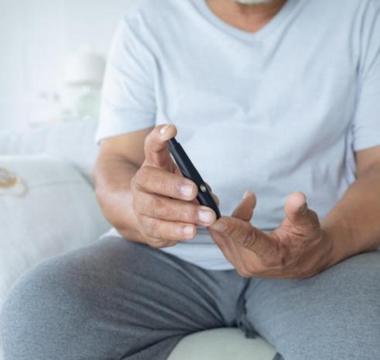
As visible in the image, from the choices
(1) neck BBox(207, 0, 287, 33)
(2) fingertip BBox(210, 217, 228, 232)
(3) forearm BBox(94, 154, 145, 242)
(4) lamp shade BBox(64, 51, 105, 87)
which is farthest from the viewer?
(4) lamp shade BBox(64, 51, 105, 87)

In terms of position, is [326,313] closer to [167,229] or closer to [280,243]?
[280,243]

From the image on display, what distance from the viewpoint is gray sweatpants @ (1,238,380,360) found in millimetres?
599

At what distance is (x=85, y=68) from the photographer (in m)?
2.39

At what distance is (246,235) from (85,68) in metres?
1.99

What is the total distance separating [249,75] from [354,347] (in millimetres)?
509

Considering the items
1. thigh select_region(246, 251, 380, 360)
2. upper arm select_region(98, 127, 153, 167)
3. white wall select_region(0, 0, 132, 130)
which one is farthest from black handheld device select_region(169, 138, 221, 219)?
white wall select_region(0, 0, 132, 130)

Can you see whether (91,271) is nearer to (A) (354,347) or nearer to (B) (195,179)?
(B) (195,179)

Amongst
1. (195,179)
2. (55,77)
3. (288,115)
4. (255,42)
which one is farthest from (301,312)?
(55,77)

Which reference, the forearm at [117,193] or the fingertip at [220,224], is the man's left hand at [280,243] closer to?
the fingertip at [220,224]

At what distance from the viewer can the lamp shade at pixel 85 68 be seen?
7.84ft

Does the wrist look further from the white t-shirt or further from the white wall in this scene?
the white wall

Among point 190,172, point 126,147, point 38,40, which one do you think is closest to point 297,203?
point 190,172

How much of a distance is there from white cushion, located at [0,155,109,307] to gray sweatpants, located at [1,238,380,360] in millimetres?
162

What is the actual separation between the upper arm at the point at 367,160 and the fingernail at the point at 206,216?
0.41 metres
